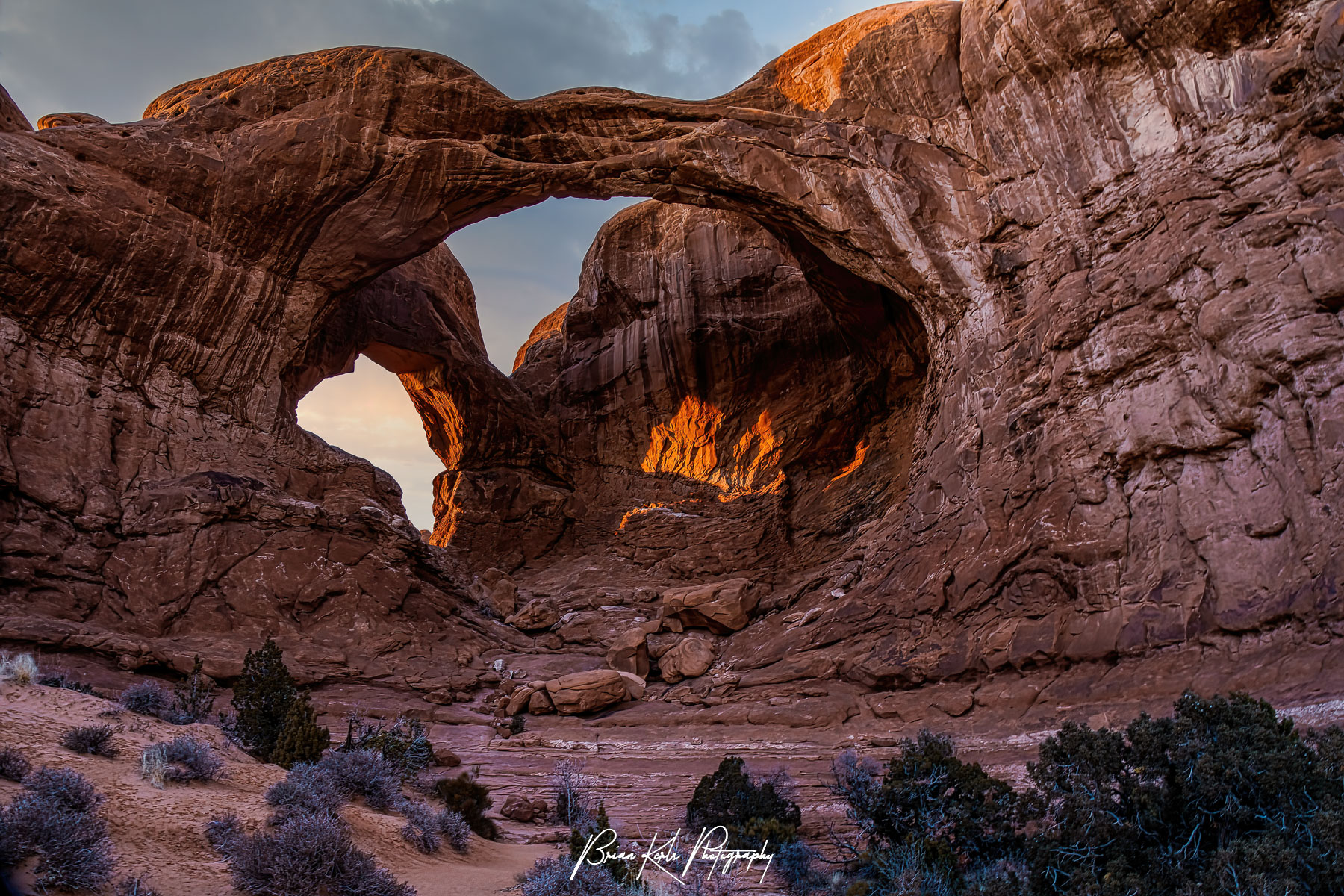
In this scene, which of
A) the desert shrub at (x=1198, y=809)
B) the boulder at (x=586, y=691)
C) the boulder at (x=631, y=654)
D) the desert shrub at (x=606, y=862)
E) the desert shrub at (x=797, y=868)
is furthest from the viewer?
the boulder at (x=631, y=654)

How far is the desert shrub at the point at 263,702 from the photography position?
10.5m

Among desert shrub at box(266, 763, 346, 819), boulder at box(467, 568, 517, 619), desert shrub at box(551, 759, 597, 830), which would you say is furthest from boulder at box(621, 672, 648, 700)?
desert shrub at box(266, 763, 346, 819)

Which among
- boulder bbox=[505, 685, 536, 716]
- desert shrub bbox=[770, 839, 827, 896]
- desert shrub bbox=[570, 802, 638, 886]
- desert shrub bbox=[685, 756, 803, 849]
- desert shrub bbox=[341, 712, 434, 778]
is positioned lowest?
desert shrub bbox=[770, 839, 827, 896]

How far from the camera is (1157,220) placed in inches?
568

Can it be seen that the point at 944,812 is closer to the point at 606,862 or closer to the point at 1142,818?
the point at 1142,818

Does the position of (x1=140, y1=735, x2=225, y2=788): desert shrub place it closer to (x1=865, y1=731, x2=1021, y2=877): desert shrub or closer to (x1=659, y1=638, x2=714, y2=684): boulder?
(x1=865, y1=731, x2=1021, y2=877): desert shrub

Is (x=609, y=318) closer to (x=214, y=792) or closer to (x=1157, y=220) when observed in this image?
(x=1157, y=220)

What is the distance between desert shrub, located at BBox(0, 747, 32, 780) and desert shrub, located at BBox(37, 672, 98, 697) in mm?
4774

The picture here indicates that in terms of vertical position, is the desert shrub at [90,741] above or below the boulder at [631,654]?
above

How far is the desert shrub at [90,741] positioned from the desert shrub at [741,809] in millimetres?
6346

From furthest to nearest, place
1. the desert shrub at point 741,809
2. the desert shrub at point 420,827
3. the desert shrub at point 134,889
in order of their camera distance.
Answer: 1. the desert shrub at point 741,809
2. the desert shrub at point 420,827
3. the desert shrub at point 134,889

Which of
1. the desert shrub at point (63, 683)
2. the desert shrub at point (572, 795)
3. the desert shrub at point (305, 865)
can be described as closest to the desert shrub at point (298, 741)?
the desert shrub at point (63, 683)

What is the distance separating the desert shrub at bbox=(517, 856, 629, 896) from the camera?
6.59 meters

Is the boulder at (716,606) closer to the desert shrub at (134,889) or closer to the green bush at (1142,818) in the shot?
the green bush at (1142,818)
